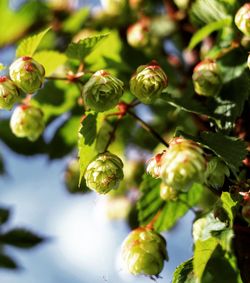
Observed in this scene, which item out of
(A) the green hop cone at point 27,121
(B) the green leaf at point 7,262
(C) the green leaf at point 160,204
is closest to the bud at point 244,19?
(C) the green leaf at point 160,204

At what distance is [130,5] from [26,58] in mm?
869

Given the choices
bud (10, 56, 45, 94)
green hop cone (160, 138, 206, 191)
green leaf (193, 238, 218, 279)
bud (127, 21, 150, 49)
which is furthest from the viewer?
bud (127, 21, 150, 49)

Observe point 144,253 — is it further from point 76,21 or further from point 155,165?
point 76,21

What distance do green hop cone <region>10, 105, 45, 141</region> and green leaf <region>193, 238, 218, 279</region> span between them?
1.69 ft

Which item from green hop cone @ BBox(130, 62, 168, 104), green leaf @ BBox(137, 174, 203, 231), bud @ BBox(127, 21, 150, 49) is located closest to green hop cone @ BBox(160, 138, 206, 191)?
green hop cone @ BBox(130, 62, 168, 104)

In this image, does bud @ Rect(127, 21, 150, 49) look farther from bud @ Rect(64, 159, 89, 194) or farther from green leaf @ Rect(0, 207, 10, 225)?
green leaf @ Rect(0, 207, 10, 225)

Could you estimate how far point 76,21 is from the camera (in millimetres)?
2184

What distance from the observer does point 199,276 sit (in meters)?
1.15

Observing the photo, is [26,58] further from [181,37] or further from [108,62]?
[181,37]

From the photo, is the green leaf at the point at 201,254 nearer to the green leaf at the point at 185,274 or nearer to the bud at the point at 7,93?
the green leaf at the point at 185,274

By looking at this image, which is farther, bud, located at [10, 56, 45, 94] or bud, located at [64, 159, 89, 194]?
bud, located at [64, 159, 89, 194]

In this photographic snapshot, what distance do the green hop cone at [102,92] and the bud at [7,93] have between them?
0.14m

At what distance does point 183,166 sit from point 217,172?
0.62 feet

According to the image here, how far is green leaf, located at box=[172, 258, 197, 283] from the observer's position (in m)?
1.22
